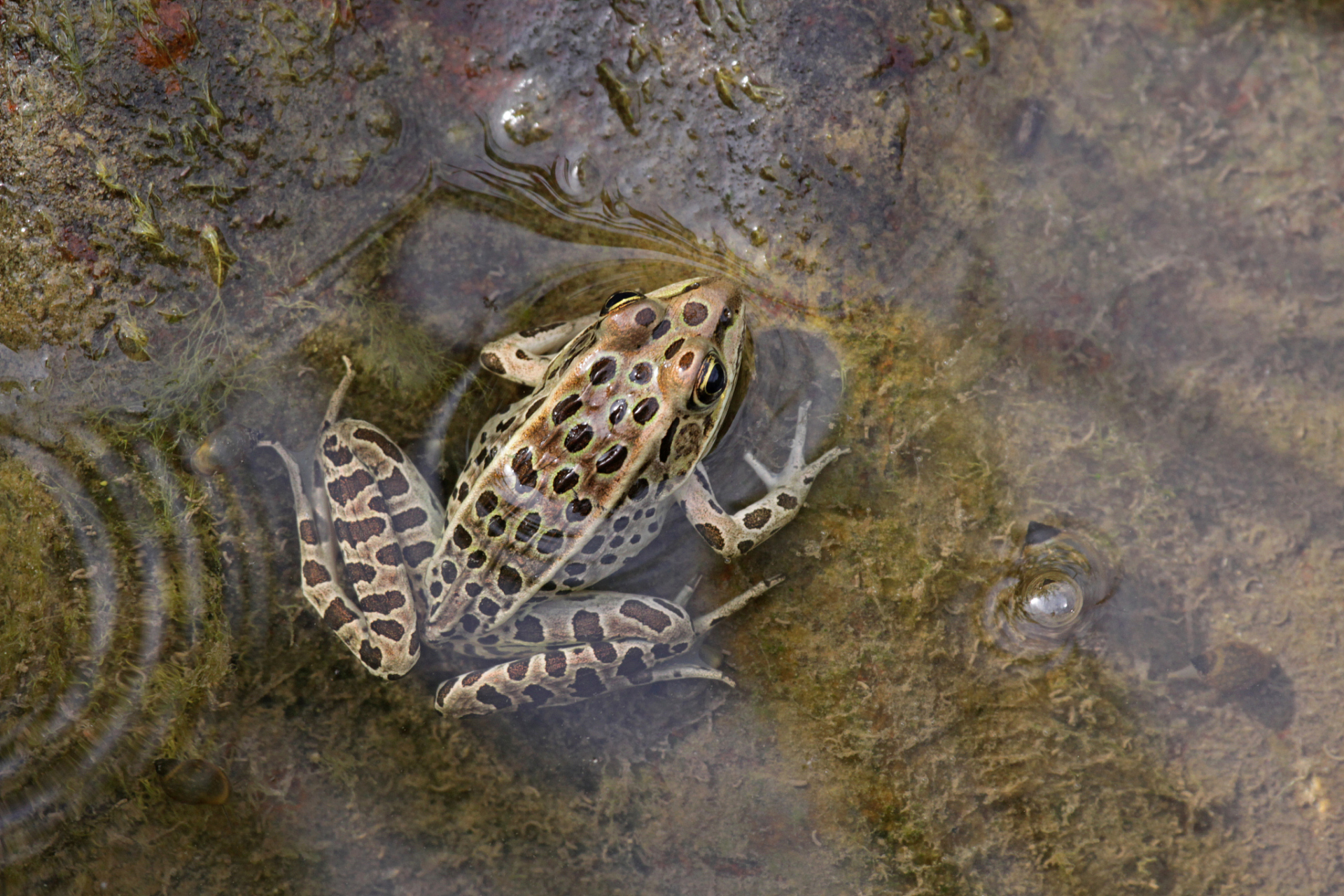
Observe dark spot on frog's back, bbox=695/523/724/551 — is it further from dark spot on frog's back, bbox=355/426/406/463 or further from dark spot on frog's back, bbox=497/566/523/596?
dark spot on frog's back, bbox=355/426/406/463

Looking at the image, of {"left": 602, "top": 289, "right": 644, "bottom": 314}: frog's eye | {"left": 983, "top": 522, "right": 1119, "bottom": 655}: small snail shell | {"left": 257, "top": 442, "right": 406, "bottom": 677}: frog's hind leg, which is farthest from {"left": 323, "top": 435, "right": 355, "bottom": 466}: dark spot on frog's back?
{"left": 983, "top": 522, "right": 1119, "bottom": 655}: small snail shell

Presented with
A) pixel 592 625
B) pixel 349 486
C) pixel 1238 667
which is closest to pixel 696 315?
pixel 592 625

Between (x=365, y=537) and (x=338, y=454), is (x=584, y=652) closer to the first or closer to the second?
(x=365, y=537)

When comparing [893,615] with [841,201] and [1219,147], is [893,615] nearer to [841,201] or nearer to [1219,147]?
[841,201]

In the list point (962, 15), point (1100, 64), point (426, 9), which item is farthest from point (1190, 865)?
point (426, 9)

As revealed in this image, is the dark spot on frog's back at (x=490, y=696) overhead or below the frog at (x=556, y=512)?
below

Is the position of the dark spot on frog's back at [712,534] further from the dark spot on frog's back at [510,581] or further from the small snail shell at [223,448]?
the small snail shell at [223,448]

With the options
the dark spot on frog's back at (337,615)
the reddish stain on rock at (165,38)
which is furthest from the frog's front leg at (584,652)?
the reddish stain on rock at (165,38)
